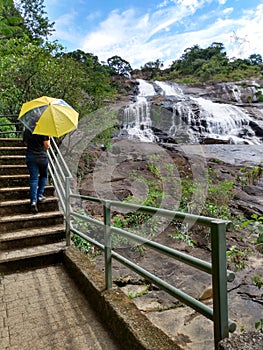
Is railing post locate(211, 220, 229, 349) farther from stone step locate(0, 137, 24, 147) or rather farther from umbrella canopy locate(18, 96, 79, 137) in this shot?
stone step locate(0, 137, 24, 147)

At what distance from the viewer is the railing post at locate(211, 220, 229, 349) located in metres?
1.29

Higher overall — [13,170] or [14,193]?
[13,170]

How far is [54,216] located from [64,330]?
205 cm

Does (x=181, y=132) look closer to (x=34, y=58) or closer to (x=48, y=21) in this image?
(x=34, y=58)

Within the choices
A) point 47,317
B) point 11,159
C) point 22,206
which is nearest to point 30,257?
point 22,206

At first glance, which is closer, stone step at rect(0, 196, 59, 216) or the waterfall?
stone step at rect(0, 196, 59, 216)

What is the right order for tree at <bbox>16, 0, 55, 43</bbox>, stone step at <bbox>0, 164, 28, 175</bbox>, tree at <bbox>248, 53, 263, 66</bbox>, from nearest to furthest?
stone step at <bbox>0, 164, 28, 175</bbox> < tree at <bbox>16, 0, 55, 43</bbox> < tree at <bbox>248, 53, 263, 66</bbox>

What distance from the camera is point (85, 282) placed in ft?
9.01

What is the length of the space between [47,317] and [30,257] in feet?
3.71

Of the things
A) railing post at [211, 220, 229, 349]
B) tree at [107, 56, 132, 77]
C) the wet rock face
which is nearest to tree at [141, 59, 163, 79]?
tree at [107, 56, 132, 77]

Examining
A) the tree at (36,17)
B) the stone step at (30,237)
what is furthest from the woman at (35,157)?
the tree at (36,17)

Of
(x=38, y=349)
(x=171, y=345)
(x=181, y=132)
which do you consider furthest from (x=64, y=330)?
(x=181, y=132)

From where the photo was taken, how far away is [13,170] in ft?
16.1

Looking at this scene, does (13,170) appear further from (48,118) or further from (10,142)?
(48,118)
